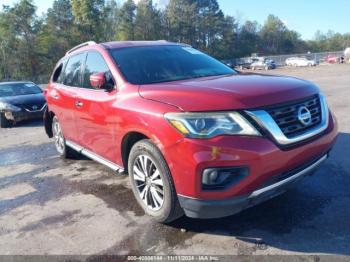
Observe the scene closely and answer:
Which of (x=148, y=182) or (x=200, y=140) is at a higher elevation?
(x=200, y=140)

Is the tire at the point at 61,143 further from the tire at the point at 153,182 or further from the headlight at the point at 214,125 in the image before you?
the headlight at the point at 214,125

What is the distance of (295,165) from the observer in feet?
10.9

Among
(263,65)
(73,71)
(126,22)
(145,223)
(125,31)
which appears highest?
(126,22)

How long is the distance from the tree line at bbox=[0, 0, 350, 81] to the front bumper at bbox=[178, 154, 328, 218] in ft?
198

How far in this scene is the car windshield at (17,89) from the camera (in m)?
12.3

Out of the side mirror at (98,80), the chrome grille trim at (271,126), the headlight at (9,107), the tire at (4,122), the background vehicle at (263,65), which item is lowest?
the tire at (4,122)

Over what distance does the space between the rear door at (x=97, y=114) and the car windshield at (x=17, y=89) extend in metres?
7.94

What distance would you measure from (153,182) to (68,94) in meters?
2.54

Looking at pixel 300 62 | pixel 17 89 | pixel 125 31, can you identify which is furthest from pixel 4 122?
pixel 125 31

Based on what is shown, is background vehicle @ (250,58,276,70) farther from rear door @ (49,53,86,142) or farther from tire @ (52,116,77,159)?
rear door @ (49,53,86,142)

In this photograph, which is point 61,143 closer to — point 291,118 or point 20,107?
point 291,118

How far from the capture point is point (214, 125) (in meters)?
3.15

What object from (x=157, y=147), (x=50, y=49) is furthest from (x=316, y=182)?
(x=50, y=49)

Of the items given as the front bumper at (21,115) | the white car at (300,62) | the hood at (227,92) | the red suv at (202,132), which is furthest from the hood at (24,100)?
the white car at (300,62)
